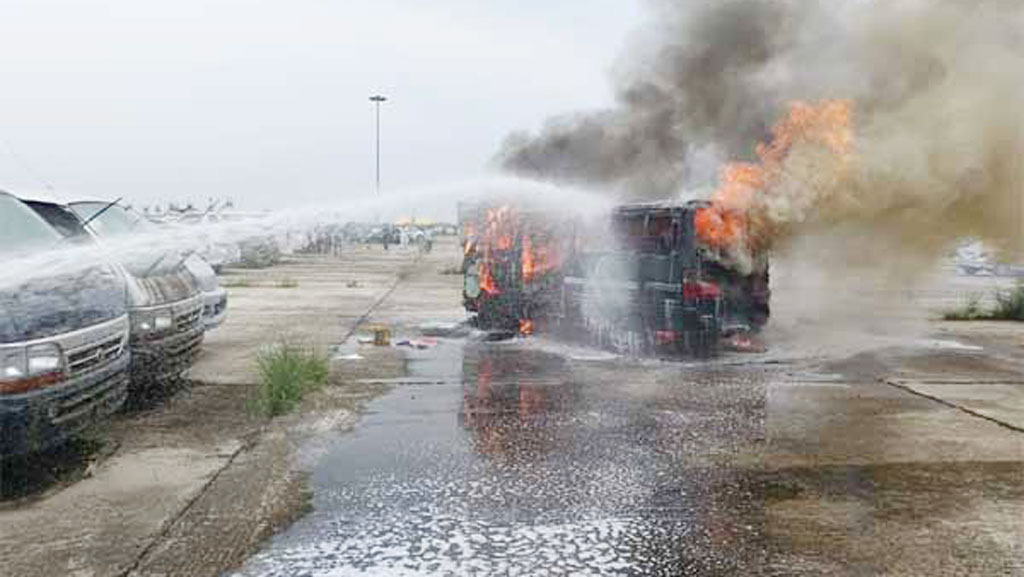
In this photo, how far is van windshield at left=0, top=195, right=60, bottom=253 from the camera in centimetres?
620

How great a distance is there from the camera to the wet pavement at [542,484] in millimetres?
4109

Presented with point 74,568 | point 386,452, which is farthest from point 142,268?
point 74,568

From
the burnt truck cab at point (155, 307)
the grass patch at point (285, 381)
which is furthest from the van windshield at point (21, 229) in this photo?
the grass patch at point (285, 381)

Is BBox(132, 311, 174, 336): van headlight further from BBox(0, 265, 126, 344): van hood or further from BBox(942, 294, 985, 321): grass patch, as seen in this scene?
BBox(942, 294, 985, 321): grass patch

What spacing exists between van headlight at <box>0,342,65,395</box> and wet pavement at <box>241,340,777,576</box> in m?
1.65

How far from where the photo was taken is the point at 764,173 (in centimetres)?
1062

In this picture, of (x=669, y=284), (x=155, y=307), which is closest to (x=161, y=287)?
(x=155, y=307)

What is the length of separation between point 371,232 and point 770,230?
5421cm

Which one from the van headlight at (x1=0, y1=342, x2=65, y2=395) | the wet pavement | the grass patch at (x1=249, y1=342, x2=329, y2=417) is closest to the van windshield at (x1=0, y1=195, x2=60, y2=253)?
the van headlight at (x1=0, y1=342, x2=65, y2=395)

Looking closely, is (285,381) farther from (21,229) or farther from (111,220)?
(111,220)

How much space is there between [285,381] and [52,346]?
268cm

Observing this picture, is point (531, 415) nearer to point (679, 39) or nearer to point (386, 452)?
point (386, 452)

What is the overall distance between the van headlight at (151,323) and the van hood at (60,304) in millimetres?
506

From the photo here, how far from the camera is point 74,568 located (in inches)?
155
